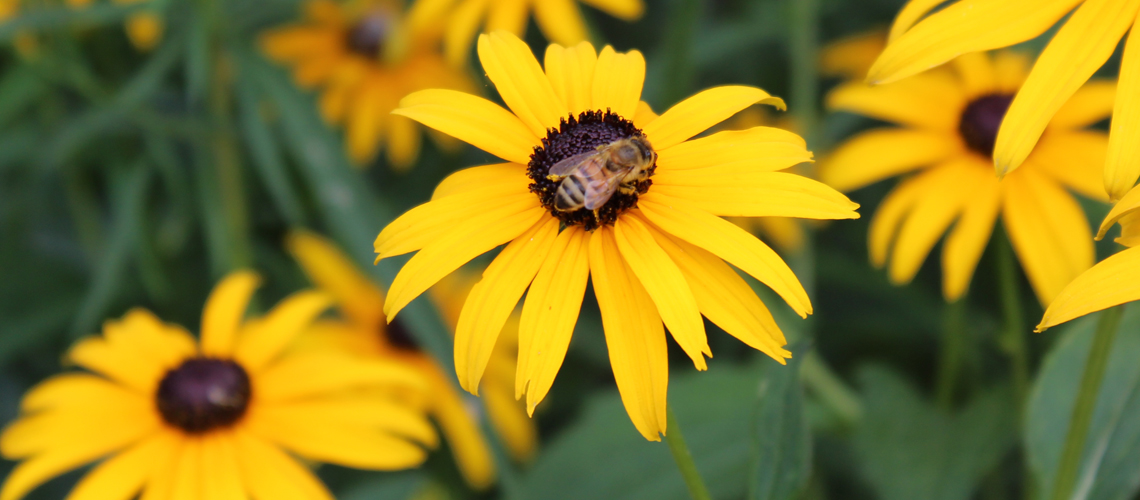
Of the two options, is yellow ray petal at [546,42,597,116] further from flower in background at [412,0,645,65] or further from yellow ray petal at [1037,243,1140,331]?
flower in background at [412,0,645,65]

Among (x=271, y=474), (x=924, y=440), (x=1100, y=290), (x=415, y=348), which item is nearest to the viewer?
(x=1100, y=290)

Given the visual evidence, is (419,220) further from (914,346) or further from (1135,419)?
(914,346)

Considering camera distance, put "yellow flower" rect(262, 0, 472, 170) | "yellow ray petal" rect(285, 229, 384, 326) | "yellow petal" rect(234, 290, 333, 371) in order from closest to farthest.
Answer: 1. "yellow petal" rect(234, 290, 333, 371)
2. "yellow ray petal" rect(285, 229, 384, 326)
3. "yellow flower" rect(262, 0, 472, 170)

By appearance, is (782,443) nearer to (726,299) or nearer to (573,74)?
(726,299)

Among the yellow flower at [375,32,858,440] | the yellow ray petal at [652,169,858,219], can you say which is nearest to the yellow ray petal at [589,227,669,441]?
the yellow flower at [375,32,858,440]

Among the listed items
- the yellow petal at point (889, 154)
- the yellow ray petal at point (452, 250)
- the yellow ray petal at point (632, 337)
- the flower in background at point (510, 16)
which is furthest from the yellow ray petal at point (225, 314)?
the yellow petal at point (889, 154)

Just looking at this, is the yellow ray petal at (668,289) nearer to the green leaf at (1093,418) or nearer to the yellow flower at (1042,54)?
the yellow flower at (1042,54)

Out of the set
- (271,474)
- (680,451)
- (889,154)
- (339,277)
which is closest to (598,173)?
(680,451)
